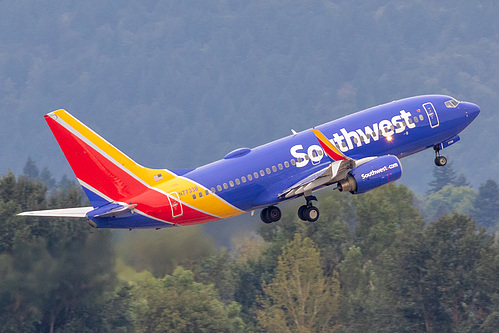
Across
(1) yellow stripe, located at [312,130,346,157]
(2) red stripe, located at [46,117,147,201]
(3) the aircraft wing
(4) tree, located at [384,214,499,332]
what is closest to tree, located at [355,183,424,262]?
(4) tree, located at [384,214,499,332]

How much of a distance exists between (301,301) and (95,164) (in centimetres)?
4341

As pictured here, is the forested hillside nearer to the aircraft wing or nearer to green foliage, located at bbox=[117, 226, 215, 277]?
green foliage, located at bbox=[117, 226, 215, 277]

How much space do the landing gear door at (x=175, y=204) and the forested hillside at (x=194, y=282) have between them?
2006 cm

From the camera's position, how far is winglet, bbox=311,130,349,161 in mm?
58844

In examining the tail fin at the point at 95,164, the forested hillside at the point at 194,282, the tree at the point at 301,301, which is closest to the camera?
the tail fin at the point at 95,164

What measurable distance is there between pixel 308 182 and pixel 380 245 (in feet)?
203

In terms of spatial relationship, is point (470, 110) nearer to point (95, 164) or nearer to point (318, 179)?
point (318, 179)

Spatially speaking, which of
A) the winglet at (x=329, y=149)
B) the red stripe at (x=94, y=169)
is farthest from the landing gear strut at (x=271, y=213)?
the red stripe at (x=94, y=169)

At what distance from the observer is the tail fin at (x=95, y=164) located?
54312 mm

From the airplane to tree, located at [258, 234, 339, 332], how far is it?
100 feet

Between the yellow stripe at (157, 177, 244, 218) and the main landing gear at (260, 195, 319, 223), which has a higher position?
the yellow stripe at (157, 177, 244, 218)

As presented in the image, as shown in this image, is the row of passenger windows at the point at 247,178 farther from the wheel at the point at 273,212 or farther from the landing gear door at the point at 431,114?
the landing gear door at the point at 431,114

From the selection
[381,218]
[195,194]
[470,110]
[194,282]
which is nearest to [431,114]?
Answer: [470,110]

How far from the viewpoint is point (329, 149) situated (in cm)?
5875
